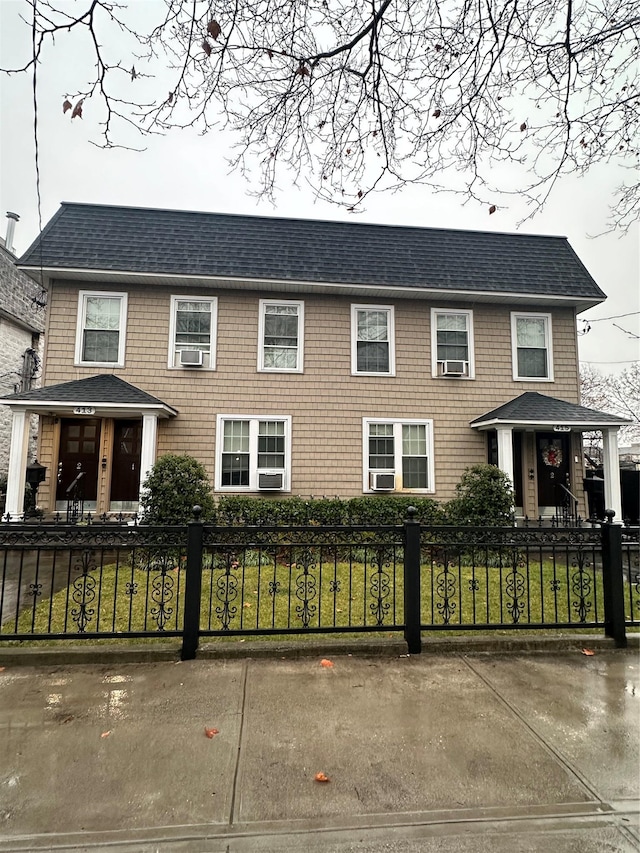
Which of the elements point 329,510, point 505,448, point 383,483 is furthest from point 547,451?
point 329,510

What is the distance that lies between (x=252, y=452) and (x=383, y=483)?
3.31 m

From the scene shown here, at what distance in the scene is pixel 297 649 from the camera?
388cm

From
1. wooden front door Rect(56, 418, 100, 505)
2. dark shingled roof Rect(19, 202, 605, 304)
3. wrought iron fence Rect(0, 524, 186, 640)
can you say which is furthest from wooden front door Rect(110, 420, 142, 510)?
wrought iron fence Rect(0, 524, 186, 640)

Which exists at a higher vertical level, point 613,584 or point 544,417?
point 544,417

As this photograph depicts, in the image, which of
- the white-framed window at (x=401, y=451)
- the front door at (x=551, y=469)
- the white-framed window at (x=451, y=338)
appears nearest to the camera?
the white-framed window at (x=401, y=451)

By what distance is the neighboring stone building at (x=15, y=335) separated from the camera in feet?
48.7

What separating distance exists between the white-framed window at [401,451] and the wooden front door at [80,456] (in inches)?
259

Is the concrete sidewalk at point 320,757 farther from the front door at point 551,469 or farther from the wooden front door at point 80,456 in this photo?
the front door at point 551,469

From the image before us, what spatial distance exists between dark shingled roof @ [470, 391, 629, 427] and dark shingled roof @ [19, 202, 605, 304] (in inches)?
108

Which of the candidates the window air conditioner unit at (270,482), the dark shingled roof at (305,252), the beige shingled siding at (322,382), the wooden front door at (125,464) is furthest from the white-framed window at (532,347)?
the wooden front door at (125,464)

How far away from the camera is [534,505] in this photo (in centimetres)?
1116

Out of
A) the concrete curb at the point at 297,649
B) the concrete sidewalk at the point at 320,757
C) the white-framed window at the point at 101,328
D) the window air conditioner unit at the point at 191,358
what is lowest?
the concrete sidewalk at the point at 320,757

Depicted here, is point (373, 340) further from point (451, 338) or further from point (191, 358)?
point (191, 358)

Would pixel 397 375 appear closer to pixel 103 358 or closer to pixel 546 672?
pixel 103 358
